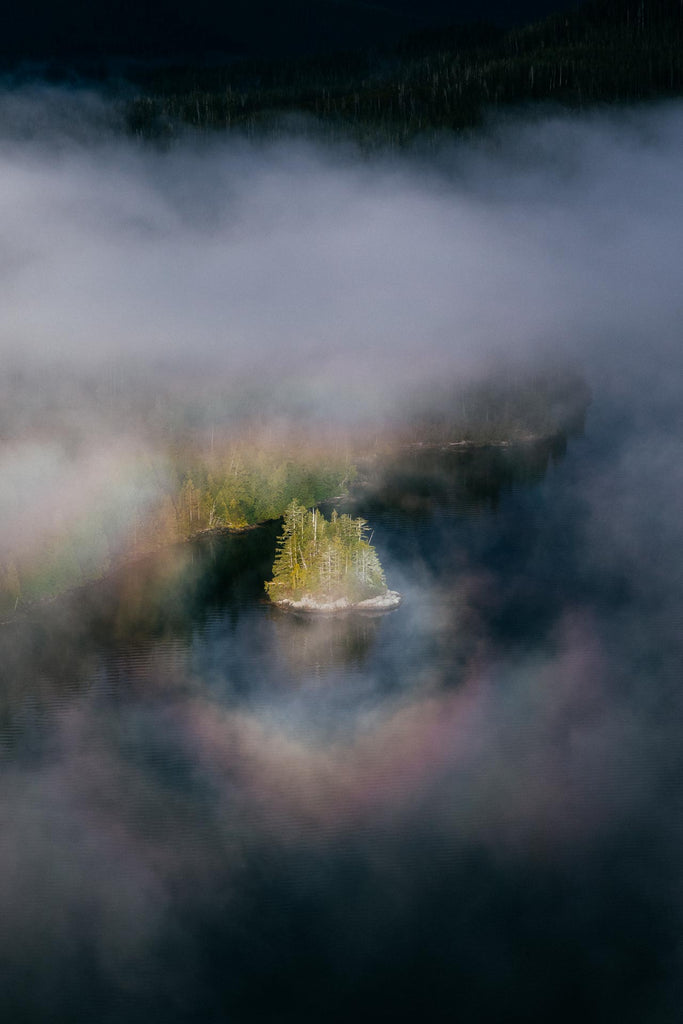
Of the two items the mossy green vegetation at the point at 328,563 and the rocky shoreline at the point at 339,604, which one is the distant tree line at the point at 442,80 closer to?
the mossy green vegetation at the point at 328,563

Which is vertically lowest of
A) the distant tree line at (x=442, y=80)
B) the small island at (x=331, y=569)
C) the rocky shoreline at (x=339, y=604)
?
the rocky shoreline at (x=339, y=604)

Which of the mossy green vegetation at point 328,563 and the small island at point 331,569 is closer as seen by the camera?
the mossy green vegetation at point 328,563

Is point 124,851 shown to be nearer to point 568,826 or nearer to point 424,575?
point 568,826

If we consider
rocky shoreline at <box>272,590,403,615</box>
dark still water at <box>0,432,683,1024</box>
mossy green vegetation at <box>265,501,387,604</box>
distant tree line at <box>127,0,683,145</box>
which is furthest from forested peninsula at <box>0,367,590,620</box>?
distant tree line at <box>127,0,683,145</box>

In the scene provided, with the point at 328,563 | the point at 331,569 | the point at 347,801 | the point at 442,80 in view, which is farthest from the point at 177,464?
the point at 442,80

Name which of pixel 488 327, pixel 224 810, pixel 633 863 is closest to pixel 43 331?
pixel 488 327

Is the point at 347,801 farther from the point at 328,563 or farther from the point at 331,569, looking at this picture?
the point at 331,569

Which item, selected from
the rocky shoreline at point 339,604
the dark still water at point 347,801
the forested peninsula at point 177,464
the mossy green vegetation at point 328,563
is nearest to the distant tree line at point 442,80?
the forested peninsula at point 177,464

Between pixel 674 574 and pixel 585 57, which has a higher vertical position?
pixel 585 57
